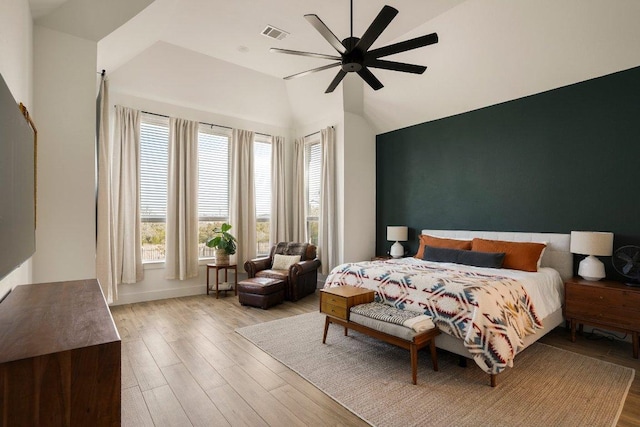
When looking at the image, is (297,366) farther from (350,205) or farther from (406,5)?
(406,5)

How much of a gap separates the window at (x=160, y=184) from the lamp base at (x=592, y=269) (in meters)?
5.39

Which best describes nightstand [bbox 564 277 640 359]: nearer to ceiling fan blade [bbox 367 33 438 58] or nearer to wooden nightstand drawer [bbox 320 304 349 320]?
wooden nightstand drawer [bbox 320 304 349 320]

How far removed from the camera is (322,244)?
19.4 feet

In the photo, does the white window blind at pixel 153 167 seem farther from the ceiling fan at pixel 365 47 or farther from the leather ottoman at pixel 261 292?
the ceiling fan at pixel 365 47

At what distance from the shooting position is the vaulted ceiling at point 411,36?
317cm

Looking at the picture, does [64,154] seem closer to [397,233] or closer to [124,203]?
[124,203]

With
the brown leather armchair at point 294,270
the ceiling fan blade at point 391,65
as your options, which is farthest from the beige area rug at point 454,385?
the ceiling fan blade at point 391,65

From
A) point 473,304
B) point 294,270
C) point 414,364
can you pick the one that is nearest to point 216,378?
point 414,364

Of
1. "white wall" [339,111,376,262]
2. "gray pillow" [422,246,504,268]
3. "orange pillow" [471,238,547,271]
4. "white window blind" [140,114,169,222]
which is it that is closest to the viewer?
"orange pillow" [471,238,547,271]

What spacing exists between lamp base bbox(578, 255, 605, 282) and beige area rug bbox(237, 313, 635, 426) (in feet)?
2.99

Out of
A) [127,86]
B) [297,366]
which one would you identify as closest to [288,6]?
[127,86]

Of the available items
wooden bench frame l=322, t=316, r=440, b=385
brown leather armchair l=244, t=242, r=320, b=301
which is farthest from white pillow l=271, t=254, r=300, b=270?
wooden bench frame l=322, t=316, r=440, b=385

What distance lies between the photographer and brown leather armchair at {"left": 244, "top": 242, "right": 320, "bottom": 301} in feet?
16.7

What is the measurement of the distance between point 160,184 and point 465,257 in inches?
186
